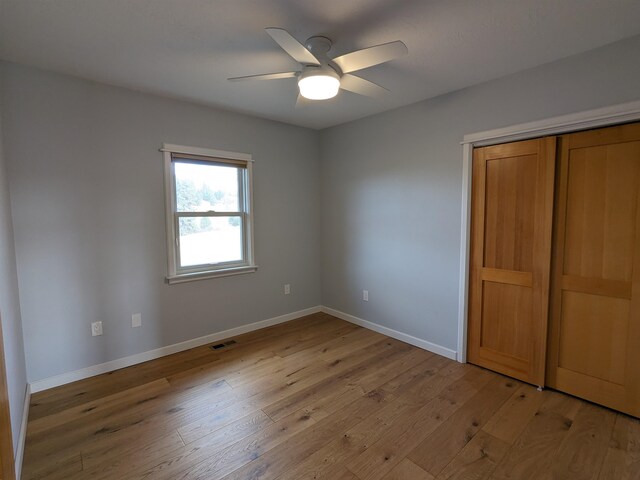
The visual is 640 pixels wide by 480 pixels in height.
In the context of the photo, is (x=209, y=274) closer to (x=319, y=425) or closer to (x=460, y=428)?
(x=319, y=425)

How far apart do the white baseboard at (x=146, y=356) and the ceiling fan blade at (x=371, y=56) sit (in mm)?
2866

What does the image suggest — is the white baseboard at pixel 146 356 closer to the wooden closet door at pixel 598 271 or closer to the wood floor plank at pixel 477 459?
the wood floor plank at pixel 477 459

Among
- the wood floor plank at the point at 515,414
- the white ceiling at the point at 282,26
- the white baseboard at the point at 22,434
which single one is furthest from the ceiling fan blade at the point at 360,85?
the white baseboard at the point at 22,434

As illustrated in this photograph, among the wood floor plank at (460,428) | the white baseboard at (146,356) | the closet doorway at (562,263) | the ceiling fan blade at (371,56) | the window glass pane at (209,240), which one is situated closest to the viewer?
the ceiling fan blade at (371,56)

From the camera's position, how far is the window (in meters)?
3.04

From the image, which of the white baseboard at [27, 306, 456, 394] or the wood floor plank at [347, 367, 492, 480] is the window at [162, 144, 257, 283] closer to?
the white baseboard at [27, 306, 456, 394]

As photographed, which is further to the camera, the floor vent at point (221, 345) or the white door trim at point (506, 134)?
the floor vent at point (221, 345)

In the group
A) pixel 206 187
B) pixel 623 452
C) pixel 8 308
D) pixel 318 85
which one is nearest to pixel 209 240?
pixel 206 187

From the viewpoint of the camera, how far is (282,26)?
6.00ft

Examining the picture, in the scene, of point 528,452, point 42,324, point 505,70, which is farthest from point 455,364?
point 42,324

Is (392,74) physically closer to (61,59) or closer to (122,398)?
(61,59)

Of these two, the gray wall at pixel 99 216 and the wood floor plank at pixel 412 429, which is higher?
the gray wall at pixel 99 216

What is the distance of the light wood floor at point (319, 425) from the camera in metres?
1.71

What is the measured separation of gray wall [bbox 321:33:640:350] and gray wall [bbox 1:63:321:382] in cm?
112
